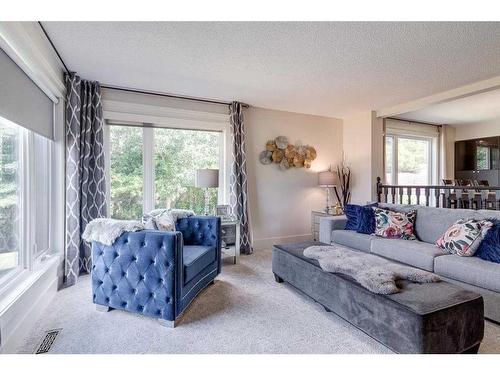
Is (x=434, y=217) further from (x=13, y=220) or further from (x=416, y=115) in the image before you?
(x=13, y=220)

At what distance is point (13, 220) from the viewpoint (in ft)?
6.97

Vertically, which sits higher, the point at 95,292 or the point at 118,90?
the point at 118,90

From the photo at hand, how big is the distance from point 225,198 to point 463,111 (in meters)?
4.61

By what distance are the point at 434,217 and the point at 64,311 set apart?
150 inches

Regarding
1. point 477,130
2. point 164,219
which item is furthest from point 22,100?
point 477,130

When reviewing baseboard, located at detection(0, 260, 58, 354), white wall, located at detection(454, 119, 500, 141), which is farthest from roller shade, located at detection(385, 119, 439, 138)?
baseboard, located at detection(0, 260, 58, 354)

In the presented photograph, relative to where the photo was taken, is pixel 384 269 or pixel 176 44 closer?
pixel 384 269

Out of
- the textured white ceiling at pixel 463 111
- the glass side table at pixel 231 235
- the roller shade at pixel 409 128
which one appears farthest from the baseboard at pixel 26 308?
the roller shade at pixel 409 128

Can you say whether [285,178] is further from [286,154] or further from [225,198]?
[225,198]

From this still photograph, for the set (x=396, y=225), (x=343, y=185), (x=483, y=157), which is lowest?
(x=396, y=225)

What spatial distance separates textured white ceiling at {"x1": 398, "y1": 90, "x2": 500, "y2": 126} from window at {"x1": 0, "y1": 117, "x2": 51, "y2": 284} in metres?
5.37

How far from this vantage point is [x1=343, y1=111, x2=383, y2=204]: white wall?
452cm

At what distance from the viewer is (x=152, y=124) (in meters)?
3.69
